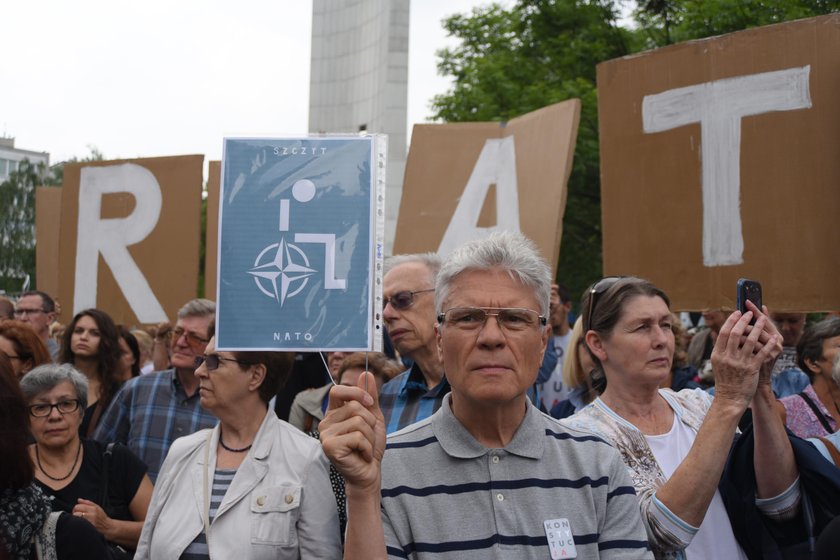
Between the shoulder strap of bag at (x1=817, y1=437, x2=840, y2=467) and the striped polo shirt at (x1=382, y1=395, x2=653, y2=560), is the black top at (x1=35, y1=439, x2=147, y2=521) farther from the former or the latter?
the shoulder strap of bag at (x1=817, y1=437, x2=840, y2=467)

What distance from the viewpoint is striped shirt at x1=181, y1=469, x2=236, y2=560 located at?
11.0 feet

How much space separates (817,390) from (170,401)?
10.6ft

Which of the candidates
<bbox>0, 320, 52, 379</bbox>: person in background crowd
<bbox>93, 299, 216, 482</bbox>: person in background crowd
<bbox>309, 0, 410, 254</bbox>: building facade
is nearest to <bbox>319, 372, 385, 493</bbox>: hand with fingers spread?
<bbox>93, 299, 216, 482</bbox>: person in background crowd

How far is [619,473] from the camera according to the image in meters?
2.51

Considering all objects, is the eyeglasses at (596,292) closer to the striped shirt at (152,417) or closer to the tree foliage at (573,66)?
the striped shirt at (152,417)

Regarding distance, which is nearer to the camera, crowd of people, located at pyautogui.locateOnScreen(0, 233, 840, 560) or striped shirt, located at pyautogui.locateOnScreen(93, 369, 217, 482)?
crowd of people, located at pyautogui.locateOnScreen(0, 233, 840, 560)

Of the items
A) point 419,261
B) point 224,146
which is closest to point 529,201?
point 419,261

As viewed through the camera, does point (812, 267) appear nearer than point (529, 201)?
Yes

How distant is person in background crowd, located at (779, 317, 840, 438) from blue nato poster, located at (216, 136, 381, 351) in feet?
7.32

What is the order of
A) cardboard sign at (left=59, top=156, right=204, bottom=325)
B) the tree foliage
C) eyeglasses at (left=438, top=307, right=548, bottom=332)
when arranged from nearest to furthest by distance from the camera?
eyeglasses at (left=438, top=307, right=548, bottom=332) → cardboard sign at (left=59, top=156, right=204, bottom=325) → the tree foliage

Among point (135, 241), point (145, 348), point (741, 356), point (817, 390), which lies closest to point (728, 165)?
point (817, 390)

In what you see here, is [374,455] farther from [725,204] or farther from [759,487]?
[725,204]

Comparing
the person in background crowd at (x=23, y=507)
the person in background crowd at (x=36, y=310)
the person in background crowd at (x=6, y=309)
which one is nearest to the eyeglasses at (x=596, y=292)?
the person in background crowd at (x=23, y=507)

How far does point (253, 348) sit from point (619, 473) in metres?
1.02
